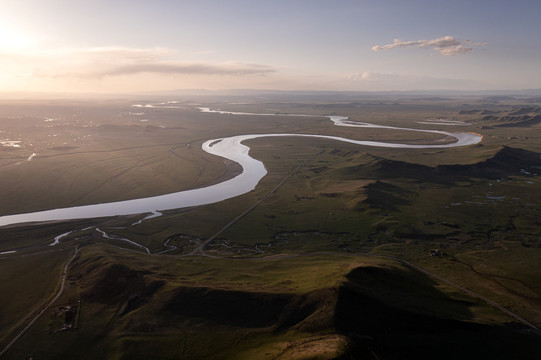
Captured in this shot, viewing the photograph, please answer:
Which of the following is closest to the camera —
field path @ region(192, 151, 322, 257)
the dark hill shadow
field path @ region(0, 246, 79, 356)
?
the dark hill shadow

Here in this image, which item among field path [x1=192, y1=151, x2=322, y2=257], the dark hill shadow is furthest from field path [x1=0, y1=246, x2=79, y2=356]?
the dark hill shadow

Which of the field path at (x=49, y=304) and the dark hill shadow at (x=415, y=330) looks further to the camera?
the field path at (x=49, y=304)

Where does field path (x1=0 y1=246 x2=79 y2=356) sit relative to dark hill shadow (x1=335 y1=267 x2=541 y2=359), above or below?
below

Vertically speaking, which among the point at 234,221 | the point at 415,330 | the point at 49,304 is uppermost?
the point at 415,330

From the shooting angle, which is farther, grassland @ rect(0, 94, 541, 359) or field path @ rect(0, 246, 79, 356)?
field path @ rect(0, 246, 79, 356)

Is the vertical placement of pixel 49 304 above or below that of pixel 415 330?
below

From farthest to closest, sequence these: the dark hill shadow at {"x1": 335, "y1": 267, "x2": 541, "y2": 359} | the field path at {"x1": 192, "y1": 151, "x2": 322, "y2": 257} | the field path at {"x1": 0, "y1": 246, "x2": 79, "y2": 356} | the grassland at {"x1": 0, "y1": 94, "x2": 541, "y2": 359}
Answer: the field path at {"x1": 192, "y1": 151, "x2": 322, "y2": 257}, the field path at {"x1": 0, "y1": 246, "x2": 79, "y2": 356}, the grassland at {"x1": 0, "y1": 94, "x2": 541, "y2": 359}, the dark hill shadow at {"x1": 335, "y1": 267, "x2": 541, "y2": 359}

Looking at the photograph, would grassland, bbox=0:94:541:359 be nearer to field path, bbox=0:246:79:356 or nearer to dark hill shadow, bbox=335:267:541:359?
dark hill shadow, bbox=335:267:541:359

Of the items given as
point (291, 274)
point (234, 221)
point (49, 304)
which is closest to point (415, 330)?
point (291, 274)

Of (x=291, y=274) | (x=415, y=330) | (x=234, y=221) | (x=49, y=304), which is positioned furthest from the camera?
(x=234, y=221)

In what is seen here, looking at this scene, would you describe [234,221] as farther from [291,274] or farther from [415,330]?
[415,330]

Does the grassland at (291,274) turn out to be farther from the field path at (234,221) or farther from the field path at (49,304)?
the field path at (234,221)

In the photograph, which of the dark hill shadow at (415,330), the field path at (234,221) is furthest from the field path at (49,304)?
the dark hill shadow at (415,330)
